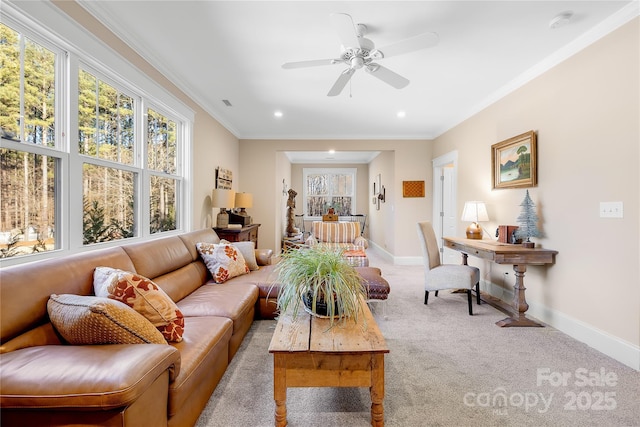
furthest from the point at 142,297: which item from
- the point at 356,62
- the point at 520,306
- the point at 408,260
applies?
the point at 408,260

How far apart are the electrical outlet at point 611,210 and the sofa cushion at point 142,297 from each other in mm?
3186

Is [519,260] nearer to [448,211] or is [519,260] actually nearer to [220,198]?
[448,211]

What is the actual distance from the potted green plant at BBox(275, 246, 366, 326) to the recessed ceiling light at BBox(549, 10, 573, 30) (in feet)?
7.99

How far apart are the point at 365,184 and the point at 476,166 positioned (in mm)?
4995

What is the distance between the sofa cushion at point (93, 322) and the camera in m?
1.25

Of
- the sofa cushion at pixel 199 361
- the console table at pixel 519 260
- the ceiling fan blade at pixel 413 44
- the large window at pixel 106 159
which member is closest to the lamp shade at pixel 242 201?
the large window at pixel 106 159

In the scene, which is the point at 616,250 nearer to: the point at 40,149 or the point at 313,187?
the point at 40,149

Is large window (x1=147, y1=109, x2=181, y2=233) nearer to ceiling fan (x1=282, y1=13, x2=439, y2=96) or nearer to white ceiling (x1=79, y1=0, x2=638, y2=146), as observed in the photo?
white ceiling (x1=79, y1=0, x2=638, y2=146)

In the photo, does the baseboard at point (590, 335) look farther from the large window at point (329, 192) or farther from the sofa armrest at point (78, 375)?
the large window at point (329, 192)

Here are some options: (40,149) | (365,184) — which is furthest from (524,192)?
(365,184)

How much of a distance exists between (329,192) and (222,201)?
17.7 ft

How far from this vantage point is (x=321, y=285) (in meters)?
1.73

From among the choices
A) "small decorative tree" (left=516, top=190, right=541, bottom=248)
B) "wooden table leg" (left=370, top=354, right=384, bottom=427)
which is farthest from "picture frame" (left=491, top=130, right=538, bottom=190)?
"wooden table leg" (left=370, top=354, right=384, bottom=427)

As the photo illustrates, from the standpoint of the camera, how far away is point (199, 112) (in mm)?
4027
